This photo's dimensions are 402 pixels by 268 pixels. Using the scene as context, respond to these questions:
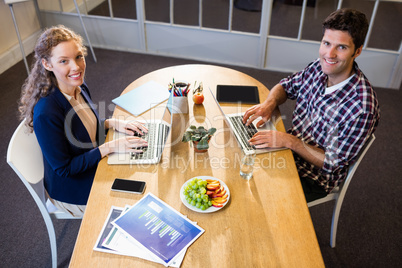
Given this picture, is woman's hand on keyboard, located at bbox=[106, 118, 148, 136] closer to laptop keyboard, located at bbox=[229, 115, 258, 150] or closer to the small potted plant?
the small potted plant

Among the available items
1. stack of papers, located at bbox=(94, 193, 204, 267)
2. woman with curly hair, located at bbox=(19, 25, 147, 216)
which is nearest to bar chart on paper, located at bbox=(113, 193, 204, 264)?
stack of papers, located at bbox=(94, 193, 204, 267)

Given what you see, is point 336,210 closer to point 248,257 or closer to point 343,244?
point 343,244

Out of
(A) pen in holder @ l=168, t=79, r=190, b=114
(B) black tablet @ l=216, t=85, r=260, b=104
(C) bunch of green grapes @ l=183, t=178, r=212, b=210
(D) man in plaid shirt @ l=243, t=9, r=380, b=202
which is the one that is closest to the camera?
(C) bunch of green grapes @ l=183, t=178, r=212, b=210

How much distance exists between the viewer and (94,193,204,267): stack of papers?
1.25 meters

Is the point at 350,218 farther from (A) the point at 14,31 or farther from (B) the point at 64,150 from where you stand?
(A) the point at 14,31

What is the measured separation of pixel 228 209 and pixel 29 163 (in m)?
0.91

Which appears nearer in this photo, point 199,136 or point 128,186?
point 128,186

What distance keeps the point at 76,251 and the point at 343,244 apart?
161cm

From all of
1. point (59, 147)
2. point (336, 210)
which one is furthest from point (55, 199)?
point (336, 210)

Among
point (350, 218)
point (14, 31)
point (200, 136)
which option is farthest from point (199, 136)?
point (14, 31)

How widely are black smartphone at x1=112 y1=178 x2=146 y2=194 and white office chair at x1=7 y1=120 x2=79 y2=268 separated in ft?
1.30

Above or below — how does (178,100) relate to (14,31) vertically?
above

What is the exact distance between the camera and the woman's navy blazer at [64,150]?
1567mm

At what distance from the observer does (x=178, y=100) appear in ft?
6.26
